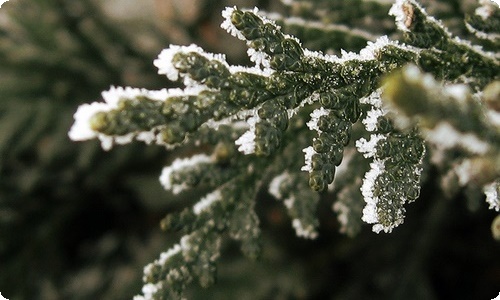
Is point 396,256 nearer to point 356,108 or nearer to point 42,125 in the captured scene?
point 356,108

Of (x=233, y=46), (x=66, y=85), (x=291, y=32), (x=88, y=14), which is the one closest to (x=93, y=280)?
(x=66, y=85)

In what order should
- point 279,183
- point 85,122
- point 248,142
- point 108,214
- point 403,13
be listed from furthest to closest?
point 108,214
point 279,183
point 403,13
point 248,142
point 85,122

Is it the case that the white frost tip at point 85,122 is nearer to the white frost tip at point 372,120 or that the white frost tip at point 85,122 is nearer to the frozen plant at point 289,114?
the frozen plant at point 289,114

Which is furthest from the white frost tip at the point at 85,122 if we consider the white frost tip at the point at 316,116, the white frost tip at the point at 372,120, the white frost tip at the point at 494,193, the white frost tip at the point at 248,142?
the white frost tip at the point at 494,193

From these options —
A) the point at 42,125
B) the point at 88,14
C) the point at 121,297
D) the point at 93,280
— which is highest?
the point at 88,14

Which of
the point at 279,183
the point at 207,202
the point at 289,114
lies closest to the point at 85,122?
the point at 289,114

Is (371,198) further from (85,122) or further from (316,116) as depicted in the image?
(85,122)

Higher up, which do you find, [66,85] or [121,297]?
[66,85]

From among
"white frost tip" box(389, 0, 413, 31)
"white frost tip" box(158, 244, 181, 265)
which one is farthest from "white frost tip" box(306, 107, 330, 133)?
"white frost tip" box(158, 244, 181, 265)
